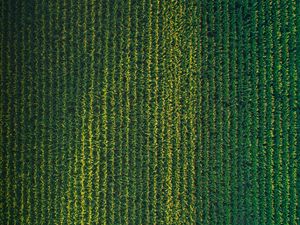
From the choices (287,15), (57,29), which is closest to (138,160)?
(57,29)

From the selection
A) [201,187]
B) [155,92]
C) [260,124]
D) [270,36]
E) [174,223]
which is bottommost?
[174,223]

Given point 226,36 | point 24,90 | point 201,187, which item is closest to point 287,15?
point 226,36

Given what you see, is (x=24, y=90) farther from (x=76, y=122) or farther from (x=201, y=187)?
(x=201, y=187)

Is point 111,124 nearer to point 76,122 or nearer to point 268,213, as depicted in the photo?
point 76,122

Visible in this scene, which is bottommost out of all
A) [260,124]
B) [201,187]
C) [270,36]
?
[201,187]

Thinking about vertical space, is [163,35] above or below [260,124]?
above

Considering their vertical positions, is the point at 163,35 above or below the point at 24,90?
above
